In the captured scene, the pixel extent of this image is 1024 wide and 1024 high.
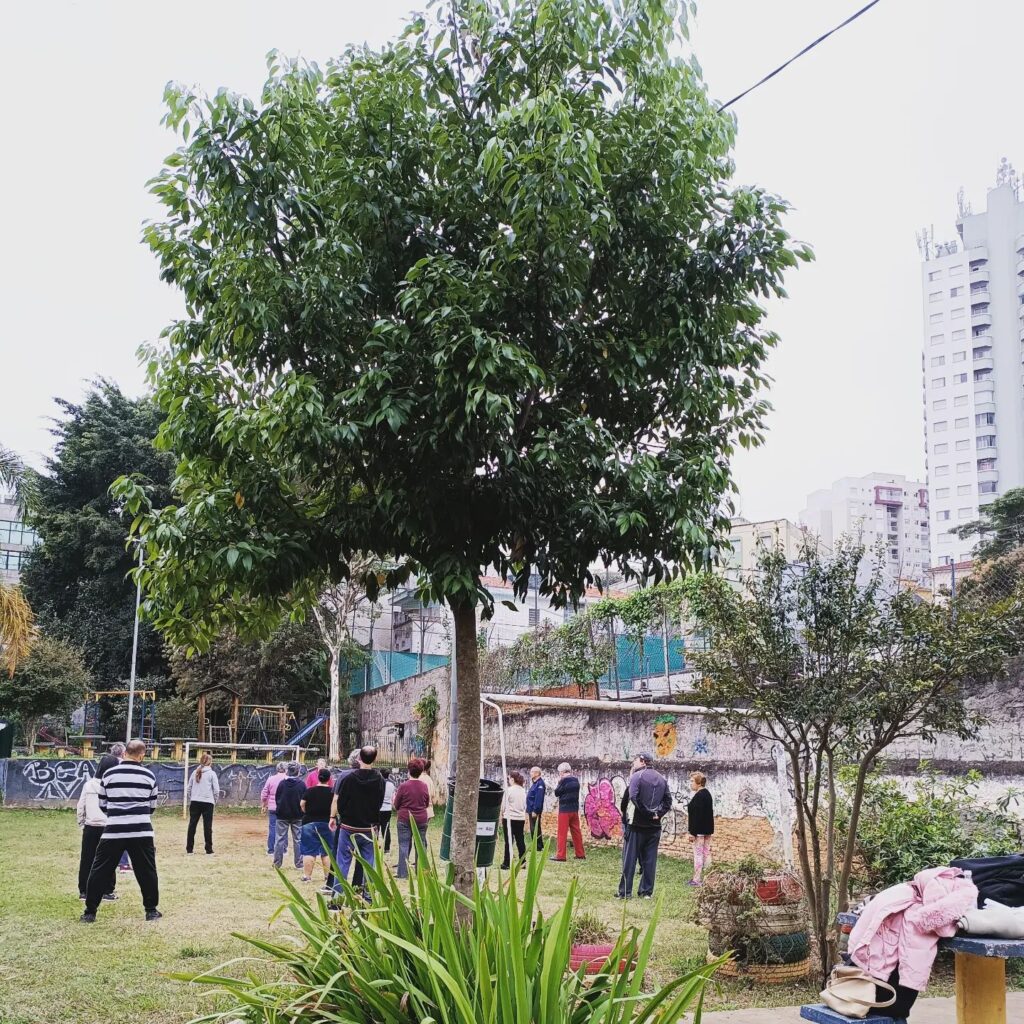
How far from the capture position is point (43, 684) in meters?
32.8

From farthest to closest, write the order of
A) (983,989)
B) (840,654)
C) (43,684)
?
(43,684) < (840,654) < (983,989)

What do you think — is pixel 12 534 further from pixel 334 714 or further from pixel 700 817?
pixel 700 817

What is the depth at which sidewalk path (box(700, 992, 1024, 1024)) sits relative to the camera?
678cm

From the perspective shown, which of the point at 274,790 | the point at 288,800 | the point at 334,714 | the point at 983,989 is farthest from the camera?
the point at 334,714

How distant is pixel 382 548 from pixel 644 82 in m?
3.59

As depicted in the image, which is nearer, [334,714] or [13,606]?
[13,606]

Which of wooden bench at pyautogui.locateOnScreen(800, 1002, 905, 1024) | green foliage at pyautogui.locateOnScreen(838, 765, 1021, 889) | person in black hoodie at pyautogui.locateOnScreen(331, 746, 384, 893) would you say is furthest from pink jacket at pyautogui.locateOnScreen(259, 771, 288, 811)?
wooden bench at pyautogui.locateOnScreen(800, 1002, 905, 1024)

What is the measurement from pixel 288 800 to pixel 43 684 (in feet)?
69.9

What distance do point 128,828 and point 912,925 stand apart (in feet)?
24.6

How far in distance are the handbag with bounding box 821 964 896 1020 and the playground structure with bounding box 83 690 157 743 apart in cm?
3351

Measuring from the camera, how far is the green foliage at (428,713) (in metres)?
27.5

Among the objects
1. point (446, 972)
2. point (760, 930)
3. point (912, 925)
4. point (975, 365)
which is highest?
point (975, 365)

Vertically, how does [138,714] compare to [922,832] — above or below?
below

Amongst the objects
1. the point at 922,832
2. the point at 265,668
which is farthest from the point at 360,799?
the point at 265,668
